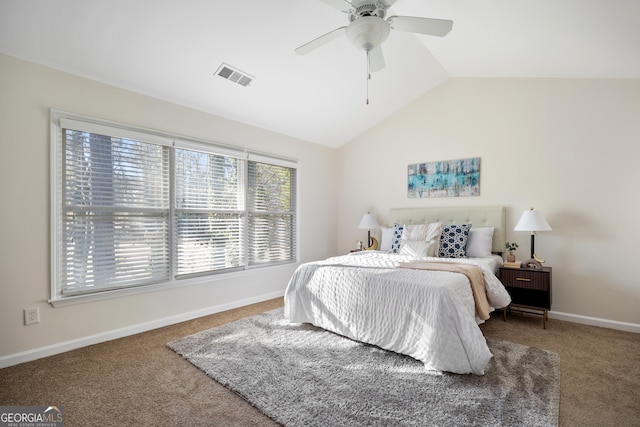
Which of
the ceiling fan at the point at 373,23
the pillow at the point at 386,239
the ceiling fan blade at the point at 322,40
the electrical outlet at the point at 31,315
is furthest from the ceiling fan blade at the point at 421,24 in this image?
the electrical outlet at the point at 31,315

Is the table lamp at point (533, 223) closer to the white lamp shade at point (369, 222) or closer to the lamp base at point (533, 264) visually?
the lamp base at point (533, 264)

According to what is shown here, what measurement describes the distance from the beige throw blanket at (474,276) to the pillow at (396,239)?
3.35 feet

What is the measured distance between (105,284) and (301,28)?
2988 millimetres

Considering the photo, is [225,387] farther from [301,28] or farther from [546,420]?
[301,28]

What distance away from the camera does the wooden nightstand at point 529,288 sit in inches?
122

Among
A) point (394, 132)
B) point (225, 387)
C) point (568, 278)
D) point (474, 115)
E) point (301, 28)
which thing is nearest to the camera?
point (225, 387)

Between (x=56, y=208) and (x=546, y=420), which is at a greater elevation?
(x=56, y=208)

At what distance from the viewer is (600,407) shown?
71.1 inches

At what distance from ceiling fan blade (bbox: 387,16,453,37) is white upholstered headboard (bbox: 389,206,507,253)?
2380 mm

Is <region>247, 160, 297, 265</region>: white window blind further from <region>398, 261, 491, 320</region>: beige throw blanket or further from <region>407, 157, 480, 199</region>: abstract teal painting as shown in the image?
<region>398, 261, 491, 320</region>: beige throw blanket

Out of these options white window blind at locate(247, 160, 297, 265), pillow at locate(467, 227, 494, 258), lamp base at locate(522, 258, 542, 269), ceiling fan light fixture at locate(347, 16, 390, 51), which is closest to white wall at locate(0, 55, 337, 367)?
white window blind at locate(247, 160, 297, 265)

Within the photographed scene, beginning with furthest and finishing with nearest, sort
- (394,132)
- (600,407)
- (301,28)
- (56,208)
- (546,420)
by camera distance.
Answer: (394,132), (301,28), (56,208), (600,407), (546,420)

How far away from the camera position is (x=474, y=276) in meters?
2.62

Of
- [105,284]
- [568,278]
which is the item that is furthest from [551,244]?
[105,284]
